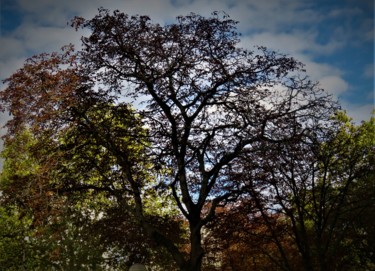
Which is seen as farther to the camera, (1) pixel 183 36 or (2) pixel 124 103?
(2) pixel 124 103

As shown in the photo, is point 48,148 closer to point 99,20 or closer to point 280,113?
point 99,20

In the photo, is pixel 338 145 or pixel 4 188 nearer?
pixel 4 188

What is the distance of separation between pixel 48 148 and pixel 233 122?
20.9 ft

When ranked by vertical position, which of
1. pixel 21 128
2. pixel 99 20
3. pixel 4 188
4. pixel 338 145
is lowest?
pixel 4 188

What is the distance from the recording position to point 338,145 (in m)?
16.1

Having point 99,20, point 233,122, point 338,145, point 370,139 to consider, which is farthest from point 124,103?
point 370,139

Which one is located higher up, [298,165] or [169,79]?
[169,79]

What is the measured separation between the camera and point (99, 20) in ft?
38.1

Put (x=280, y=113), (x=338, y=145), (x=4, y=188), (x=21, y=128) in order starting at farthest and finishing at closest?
(x=338, y=145)
(x=280, y=113)
(x=4, y=188)
(x=21, y=128)

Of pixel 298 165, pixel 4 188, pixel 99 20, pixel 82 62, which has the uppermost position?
pixel 99 20

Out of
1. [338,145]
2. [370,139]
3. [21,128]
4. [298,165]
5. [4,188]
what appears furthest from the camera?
[370,139]

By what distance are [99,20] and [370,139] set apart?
60.5 feet

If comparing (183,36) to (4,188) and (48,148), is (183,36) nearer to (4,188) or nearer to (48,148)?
(48,148)

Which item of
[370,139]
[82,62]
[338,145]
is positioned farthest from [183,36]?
[370,139]
